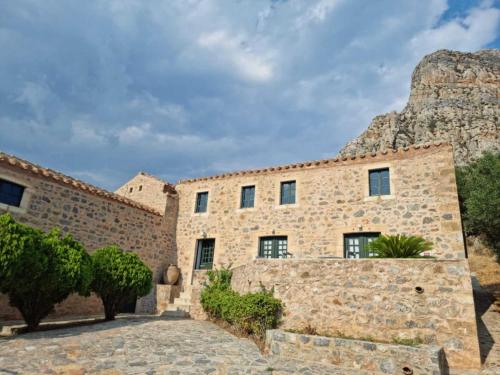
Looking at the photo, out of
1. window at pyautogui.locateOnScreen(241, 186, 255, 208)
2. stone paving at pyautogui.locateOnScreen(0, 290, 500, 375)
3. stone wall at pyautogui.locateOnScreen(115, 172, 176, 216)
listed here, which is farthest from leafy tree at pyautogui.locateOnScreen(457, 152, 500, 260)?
→ stone wall at pyautogui.locateOnScreen(115, 172, 176, 216)

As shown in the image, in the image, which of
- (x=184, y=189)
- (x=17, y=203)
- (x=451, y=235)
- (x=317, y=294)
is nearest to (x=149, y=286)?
(x=17, y=203)

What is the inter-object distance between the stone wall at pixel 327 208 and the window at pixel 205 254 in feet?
0.93

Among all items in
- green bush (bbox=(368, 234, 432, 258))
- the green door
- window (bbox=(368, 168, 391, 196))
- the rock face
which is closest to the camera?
green bush (bbox=(368, 234, 432, 258))

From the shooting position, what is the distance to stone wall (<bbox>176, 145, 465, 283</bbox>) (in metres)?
10.1

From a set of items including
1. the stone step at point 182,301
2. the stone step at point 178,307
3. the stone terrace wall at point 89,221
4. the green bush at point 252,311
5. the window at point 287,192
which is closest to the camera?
the green bush at point 252,311

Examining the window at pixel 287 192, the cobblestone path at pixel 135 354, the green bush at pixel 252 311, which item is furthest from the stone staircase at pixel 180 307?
the window at pixel 287 192

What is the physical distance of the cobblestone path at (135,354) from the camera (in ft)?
15.7

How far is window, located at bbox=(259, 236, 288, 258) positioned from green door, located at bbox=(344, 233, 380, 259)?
236 cm

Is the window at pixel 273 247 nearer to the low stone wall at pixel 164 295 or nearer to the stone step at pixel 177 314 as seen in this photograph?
the stone step at pixel 177 314

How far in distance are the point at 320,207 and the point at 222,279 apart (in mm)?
4622

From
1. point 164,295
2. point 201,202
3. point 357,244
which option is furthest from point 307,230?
point 164,295

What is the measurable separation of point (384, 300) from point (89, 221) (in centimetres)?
1011

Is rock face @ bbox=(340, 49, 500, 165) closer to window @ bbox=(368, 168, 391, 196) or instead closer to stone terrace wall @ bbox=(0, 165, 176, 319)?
window @ bbox=(368, 168, 391, 196)

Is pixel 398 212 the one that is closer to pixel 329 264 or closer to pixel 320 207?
pixel 320 207
